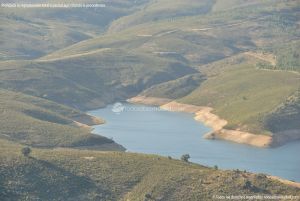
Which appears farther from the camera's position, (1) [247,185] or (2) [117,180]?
(2) [117,180]

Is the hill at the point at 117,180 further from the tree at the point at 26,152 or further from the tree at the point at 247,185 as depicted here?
the tree at the point at 26,152

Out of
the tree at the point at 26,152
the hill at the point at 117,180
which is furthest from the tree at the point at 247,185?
the tree at the point at 26,152

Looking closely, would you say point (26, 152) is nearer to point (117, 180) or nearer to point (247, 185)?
point (117, 180)

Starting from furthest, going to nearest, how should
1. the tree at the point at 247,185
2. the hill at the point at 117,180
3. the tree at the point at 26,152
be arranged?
1. the tree at the point at 26,152
2. the tree at the point at 247,185
3. the hill at the point at 117,180

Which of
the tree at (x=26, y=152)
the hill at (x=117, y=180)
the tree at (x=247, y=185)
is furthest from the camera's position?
the tree at (x=26, y=152)

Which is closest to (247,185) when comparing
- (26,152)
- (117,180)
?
(117,180)

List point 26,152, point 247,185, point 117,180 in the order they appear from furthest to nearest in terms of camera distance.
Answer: point 26,152, point 117,180, point 247,185

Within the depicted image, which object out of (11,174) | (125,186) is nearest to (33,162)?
(11,174)

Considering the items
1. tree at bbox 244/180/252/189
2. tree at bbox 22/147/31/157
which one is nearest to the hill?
tree at bbox 244/180/252/189

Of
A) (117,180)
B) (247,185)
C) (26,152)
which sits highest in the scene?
(247,185)

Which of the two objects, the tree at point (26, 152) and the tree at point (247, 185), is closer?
the tree at point (247, 185)

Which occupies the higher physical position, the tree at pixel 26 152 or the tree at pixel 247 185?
the tree at pixel 247 185

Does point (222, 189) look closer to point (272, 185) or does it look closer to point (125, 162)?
point (272, 185)
